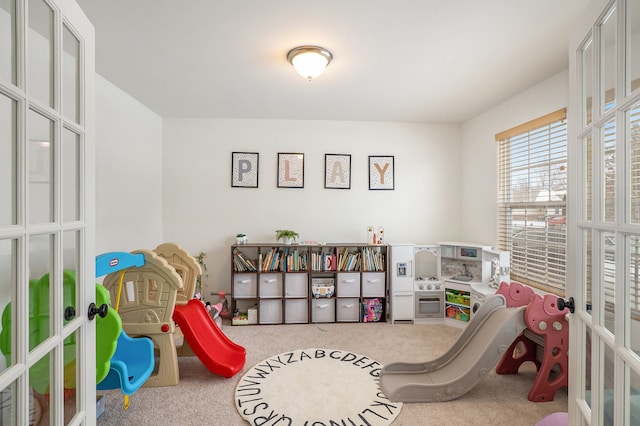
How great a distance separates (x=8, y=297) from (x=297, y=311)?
327cm

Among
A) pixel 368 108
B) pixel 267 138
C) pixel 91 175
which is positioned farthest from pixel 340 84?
pixel 91 175

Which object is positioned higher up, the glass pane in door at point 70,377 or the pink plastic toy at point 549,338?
the glass pane in door at point 70,377

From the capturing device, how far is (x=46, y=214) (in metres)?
0.90

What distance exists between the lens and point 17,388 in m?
0.78

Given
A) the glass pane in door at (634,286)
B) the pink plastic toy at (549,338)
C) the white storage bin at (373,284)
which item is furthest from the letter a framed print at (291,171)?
the glass pane in door at (634,286)

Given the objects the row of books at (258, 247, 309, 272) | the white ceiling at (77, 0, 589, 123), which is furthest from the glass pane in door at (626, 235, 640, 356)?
the row of books at (258, 247, 309, 272)

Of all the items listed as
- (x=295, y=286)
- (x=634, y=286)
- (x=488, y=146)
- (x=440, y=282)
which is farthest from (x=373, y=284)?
(x=634, y=286)

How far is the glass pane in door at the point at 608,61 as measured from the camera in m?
0.94

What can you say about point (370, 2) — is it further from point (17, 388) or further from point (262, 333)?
point (262, 333)

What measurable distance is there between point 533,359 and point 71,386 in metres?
3.13

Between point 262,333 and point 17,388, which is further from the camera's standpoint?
point 262,333

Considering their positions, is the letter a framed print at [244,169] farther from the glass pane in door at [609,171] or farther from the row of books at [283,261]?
the glass pane in door at [609,171]

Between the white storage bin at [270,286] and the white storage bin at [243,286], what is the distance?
0.34 ft

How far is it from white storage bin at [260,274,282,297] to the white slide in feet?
5.56
